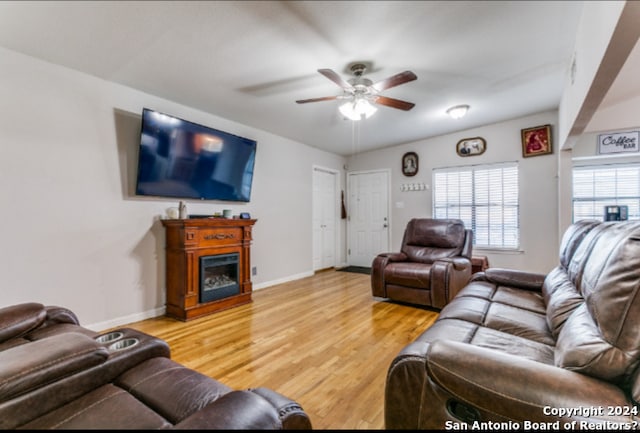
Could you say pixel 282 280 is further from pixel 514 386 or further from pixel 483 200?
pixel 514 386

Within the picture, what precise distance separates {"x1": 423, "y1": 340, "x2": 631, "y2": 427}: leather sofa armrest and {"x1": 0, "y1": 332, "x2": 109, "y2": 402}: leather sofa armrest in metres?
1.15

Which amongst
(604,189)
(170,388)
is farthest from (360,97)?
(604,189)

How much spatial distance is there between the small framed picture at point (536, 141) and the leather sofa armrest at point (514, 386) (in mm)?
4700

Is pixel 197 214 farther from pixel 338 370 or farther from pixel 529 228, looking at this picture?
pixel 529 228

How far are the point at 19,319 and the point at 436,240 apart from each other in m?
4.07

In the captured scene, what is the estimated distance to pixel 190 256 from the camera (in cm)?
323

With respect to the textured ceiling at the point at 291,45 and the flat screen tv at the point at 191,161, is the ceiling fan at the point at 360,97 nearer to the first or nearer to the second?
the textured ceiling at the point at 291,45

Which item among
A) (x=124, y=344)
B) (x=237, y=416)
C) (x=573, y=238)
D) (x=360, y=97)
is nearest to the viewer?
(x=237, y=416)

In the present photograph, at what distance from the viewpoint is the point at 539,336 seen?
1.61 metres

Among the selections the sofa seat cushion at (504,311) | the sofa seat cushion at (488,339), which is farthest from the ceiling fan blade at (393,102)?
the sofa seat cushion at (488,339)

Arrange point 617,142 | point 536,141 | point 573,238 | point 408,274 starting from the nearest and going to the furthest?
1. point 573,238
2. point 408,274
3. point 617,142
4. point 536,141

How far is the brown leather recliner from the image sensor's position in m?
3.39

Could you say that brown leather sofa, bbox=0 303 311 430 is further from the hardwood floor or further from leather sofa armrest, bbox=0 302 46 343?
the hardwood floor

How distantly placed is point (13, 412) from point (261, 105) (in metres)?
3.41
